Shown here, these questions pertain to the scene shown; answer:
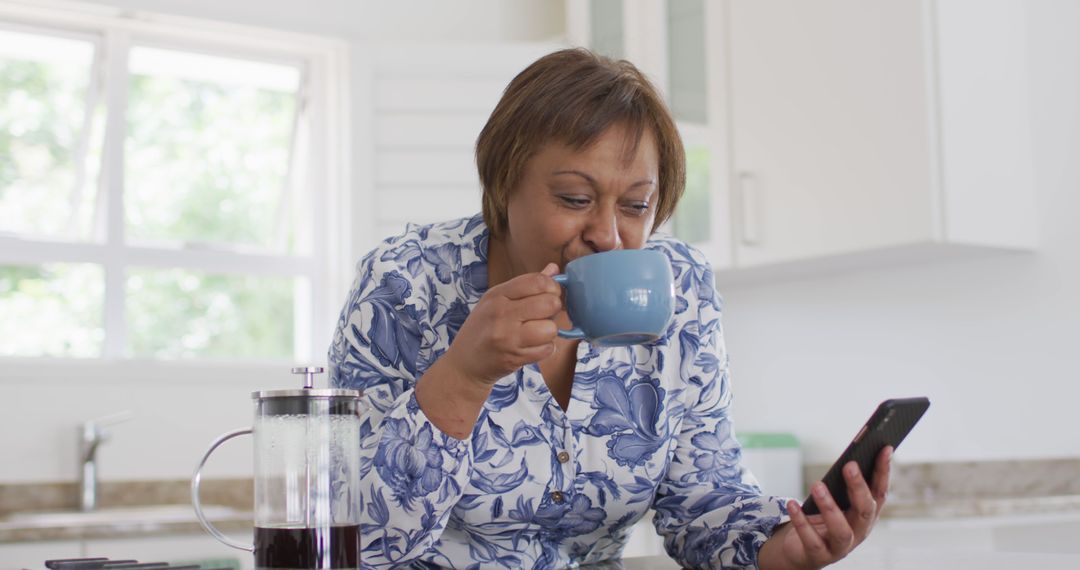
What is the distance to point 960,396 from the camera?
2.89 meters

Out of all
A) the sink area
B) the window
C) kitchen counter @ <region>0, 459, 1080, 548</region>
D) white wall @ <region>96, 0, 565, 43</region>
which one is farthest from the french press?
white wall @ <region>96, 0, 565, 43</region>

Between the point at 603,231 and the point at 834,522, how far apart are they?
0.33m

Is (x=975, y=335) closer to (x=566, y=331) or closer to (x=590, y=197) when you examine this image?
(x=590, y=197)

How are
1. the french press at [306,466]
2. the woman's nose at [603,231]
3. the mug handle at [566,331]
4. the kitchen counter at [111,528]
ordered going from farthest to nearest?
the kitchen counter at [111,528] → the woman's nose at [603,231] → the mug handle at [566,331] → the french press at [306,466]

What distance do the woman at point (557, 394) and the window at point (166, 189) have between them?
227 cm

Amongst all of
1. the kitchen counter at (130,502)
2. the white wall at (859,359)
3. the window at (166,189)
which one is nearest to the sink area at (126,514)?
the kitchen counter at (130,502)

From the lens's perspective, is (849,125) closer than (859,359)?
Yes

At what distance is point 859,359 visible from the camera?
3.14 meters

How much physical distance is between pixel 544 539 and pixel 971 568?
425 mm

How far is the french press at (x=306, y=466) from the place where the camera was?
86cm

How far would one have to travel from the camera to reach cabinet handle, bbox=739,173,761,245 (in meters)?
2.99

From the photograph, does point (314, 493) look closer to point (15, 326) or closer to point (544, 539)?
point (544, 539)

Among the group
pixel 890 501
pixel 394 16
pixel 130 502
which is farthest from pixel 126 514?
pixel 890 501

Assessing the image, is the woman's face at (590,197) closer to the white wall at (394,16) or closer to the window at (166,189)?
the window at (166,189)
